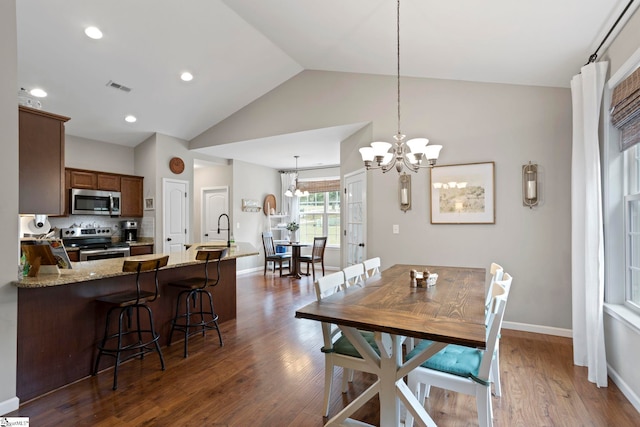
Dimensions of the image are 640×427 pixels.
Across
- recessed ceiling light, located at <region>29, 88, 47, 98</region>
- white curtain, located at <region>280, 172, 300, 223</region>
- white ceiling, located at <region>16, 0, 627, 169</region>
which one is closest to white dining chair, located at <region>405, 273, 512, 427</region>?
white ceiling, located at <region>16, 0, 627, 169</region>

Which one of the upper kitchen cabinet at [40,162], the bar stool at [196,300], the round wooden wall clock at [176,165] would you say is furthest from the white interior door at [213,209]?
the upper kitchen cabinet at [40,162]

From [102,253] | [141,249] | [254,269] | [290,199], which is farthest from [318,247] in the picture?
[102,253]

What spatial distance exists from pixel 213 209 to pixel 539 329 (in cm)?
636

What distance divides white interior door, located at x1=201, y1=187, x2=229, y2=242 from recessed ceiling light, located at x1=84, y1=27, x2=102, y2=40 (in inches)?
154

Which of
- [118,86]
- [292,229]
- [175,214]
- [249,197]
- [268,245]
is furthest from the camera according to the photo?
[292,229]

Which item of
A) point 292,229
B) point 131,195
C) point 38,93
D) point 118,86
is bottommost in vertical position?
point 292,229

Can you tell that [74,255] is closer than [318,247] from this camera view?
Yes

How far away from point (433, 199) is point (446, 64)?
1515mm

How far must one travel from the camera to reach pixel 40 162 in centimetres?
252

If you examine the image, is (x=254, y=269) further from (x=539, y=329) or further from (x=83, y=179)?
(x=539, y=329)

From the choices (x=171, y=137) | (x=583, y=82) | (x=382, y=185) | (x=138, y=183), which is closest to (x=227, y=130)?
(x=171, y=137)

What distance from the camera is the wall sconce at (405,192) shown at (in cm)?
410

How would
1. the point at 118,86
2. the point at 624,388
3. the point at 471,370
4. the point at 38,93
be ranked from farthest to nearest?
the point at 118,86, the point at 38,93, the point at 624,388, the point at 471,370

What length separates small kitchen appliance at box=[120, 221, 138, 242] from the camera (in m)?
5.71
